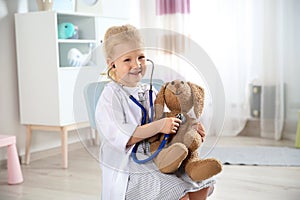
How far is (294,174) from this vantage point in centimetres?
238

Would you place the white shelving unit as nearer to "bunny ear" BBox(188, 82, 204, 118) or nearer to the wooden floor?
the wooden floor

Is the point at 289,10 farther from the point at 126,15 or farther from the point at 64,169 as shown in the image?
the point at 64,169

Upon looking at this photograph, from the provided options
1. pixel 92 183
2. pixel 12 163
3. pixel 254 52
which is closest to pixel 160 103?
pixel 92 183

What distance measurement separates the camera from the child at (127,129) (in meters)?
1.12

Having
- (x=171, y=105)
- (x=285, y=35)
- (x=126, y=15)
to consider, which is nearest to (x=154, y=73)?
(x=171, y=105)

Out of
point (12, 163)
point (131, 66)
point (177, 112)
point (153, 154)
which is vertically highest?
point (131, 66)

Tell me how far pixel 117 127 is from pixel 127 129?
1.2 inches

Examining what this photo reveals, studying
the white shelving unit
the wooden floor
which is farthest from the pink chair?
the white shelving unit

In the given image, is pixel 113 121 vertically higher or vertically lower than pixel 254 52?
lower

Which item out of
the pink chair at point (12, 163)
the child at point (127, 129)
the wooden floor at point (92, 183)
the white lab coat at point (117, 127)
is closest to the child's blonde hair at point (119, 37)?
the child at point (127, 129)

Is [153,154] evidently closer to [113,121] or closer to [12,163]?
[113,121]

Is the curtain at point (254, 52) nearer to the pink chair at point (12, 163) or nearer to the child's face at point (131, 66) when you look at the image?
the pink chair at point (12, 163)

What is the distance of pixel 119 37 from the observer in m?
1.11

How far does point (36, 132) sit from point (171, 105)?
1.94m
